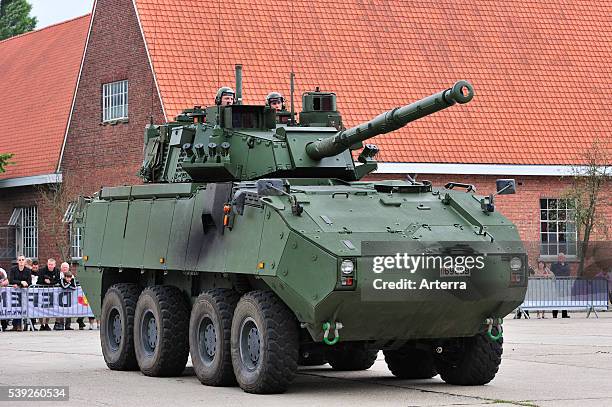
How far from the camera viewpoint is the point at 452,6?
39281mm

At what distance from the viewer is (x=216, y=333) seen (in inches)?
616

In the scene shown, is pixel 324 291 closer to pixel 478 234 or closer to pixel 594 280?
pixel 478 234

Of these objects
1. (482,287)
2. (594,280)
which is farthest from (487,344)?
(594,280)

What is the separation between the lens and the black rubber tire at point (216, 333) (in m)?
15.5

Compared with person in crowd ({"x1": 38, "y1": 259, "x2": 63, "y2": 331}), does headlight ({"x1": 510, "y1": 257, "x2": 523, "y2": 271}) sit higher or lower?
higher

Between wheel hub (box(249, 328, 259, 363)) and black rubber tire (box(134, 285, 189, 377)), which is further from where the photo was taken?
black rubber tire (box(134, 285, 189, 377))

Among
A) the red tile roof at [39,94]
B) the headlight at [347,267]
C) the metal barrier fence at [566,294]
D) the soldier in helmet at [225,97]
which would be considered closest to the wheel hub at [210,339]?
the headlight at [347,267]

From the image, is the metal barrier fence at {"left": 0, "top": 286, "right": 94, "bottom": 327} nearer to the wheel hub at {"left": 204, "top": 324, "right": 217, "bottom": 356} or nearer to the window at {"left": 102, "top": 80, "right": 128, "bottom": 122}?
the window at {"left": 102, "top": 80, "right": 128, "bottom": 122}

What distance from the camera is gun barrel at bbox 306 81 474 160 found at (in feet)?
47.0

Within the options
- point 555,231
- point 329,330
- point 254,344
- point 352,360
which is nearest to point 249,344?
point 254,344

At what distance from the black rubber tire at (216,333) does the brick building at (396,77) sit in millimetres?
17896

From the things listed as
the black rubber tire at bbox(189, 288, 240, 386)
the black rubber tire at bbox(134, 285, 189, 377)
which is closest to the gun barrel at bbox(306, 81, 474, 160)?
the black rubber tire at bbox(189, 288, 240, 386)

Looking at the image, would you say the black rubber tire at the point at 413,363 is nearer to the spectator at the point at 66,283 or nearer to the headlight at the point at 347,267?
the headlight at the point at 347,267
